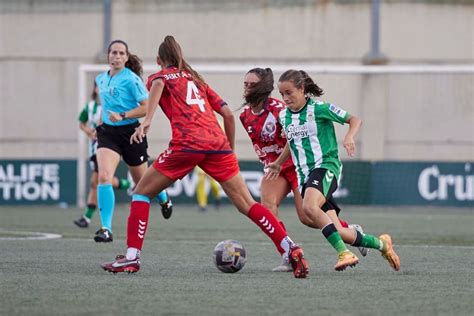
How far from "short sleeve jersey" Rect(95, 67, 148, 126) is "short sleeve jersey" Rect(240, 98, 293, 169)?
211 cm

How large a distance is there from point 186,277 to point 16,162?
1476cm

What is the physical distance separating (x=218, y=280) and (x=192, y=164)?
941 mm

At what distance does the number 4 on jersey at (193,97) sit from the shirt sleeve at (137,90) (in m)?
2.70

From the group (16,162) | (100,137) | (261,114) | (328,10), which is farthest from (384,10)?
(261,114)

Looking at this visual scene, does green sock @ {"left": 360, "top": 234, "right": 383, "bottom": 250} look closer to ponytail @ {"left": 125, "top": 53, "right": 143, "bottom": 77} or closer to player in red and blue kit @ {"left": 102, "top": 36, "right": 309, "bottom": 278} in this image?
player in red and blue kit @ {"left": 102, "top": 36, "right": 309, "bottom": 278}

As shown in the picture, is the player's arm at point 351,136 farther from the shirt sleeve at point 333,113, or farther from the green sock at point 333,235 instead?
the green sock at point 333,235

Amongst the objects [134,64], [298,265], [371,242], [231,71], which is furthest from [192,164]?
[231,71]

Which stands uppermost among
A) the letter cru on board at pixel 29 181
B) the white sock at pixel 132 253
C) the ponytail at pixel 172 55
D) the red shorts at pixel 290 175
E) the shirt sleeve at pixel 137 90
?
the ponytail at pixel 172 55

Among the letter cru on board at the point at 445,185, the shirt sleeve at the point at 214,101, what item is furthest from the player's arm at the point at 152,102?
the letter cru on board at the point at 445,185

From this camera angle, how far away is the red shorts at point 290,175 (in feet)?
30.4

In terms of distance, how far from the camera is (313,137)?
27.9 ft

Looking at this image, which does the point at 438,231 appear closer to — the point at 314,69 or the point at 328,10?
the point at 314,69

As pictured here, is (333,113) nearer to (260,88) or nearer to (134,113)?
(260,88)

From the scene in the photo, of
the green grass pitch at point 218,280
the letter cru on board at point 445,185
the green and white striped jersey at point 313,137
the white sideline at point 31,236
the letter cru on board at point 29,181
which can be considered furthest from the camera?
the letter cru on board at point 29,181
